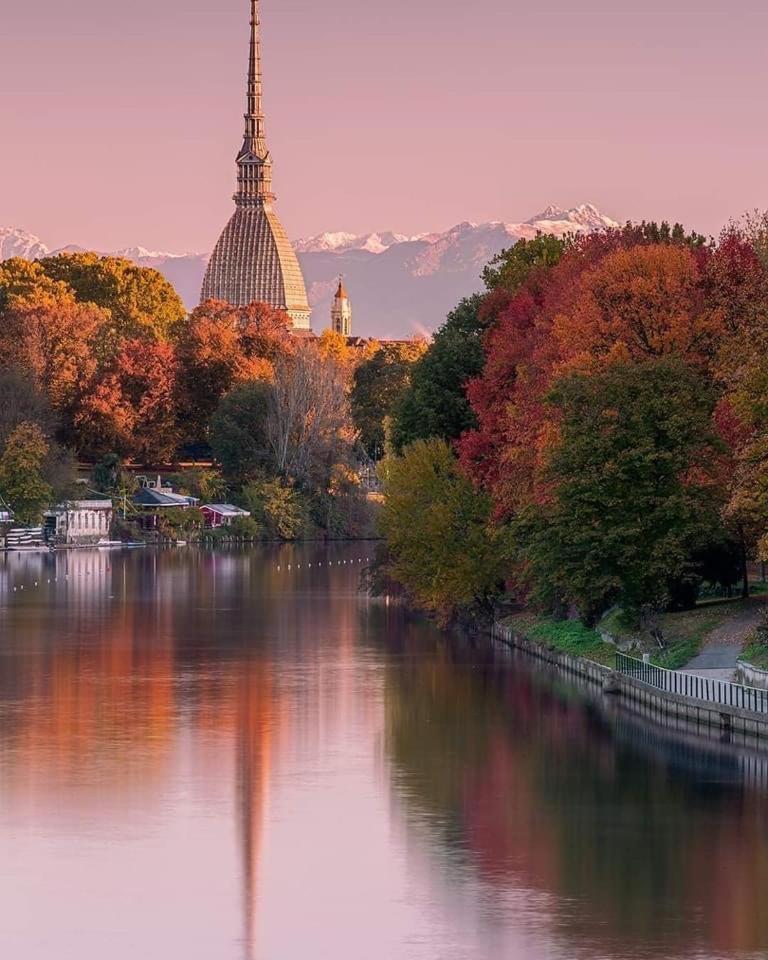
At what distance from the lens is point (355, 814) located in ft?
140

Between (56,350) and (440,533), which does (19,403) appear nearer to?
(56,350)

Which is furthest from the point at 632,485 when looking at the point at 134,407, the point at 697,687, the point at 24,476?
the point at 134,407

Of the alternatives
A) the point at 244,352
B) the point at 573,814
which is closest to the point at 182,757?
the point at 573,814

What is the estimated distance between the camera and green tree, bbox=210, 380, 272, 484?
153375 millimetres

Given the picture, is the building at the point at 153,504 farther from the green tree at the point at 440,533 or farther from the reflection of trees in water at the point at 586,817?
the reflection of trees in water at the point at 586,817

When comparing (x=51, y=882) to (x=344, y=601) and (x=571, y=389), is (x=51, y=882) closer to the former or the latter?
(x=571, y=389)

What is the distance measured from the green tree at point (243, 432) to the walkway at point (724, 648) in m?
93.7

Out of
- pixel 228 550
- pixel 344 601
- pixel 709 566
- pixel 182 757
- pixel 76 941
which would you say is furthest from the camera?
pixel 228 550

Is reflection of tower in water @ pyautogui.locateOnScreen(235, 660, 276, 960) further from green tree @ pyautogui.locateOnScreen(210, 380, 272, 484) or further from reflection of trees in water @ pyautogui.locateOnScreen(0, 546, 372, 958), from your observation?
green tree @ pyautogui.locateOnScreen(210, 380, 272, 484)

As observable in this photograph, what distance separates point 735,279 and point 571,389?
856 centimetres

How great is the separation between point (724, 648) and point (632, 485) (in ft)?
20.2

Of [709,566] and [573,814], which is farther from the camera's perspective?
[709,566]

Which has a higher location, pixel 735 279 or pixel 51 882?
pixel 735 279

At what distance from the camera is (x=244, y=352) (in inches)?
6555
